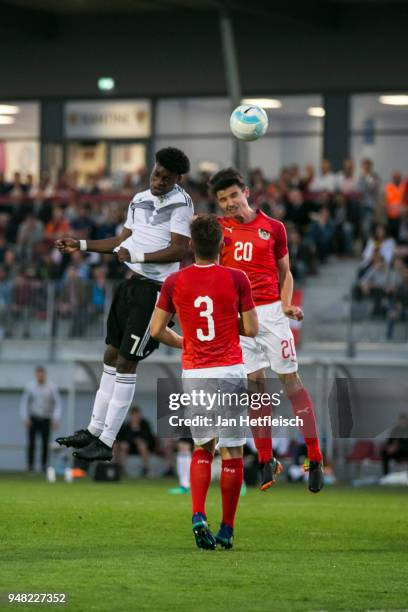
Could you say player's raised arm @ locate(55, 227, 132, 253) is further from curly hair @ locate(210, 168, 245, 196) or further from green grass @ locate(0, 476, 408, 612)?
green grass @ locate(0, 476, 408, 612)

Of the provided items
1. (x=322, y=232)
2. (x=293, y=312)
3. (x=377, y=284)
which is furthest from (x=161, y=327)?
(x=322, y=232)

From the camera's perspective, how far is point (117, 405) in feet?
40.7

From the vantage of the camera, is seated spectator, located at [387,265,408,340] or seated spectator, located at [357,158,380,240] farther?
seated spectator, located at [357,158,380,240]

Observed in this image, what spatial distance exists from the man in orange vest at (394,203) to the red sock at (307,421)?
1641cm

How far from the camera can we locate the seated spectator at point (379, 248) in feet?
91.0

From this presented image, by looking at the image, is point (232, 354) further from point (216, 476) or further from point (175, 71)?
point (175, 71)

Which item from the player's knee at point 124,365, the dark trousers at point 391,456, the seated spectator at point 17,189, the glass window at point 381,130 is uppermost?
the glass window at point 381,130

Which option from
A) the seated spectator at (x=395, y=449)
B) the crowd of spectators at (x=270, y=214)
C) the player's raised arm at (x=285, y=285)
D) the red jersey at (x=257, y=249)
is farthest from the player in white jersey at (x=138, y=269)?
the crowd of spectators at (x=270, y=214)

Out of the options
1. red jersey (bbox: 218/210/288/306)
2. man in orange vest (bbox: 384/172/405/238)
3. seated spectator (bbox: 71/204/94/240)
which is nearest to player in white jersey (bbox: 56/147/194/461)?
red jersey (bbox: 218/210/288/306)

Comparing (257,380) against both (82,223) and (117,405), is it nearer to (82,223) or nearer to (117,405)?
(117,405)

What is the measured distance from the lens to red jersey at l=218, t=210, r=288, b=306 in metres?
12.5

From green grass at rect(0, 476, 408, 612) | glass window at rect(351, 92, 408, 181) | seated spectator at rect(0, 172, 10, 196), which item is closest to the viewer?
green grass at rect(0, 476, 408, 612)

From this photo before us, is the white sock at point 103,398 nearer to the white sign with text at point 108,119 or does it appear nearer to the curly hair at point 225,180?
the curly hair at point 225,180

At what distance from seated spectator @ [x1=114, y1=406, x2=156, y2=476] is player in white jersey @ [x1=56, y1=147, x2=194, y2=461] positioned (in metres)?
14.7
